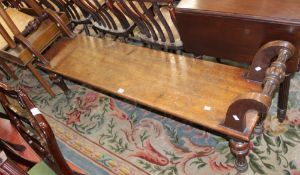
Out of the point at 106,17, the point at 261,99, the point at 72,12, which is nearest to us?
the point at 261,99

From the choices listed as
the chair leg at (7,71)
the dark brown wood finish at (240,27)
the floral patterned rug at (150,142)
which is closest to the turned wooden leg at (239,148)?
the floral patterned rug at (150,142)

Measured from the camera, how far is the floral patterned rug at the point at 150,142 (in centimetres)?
162

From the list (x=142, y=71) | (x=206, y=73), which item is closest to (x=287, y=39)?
(x=206, y=73)

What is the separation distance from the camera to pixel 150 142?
6.09 feet

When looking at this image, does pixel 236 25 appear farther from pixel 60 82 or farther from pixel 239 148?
pixel 60 82

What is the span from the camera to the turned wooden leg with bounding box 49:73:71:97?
2146 millimetres

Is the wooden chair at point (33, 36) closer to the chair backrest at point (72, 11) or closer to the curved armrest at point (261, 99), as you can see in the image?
the chair backrest at point (72, 11)

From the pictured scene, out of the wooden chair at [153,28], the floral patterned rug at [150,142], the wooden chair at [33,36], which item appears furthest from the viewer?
the wooden chair at [33,36]

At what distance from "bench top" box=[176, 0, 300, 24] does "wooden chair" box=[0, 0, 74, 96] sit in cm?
107

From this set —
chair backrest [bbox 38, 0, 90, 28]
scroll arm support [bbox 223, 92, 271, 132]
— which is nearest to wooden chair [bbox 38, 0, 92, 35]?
chair backrest [bbox 38, 0, 90, 28]

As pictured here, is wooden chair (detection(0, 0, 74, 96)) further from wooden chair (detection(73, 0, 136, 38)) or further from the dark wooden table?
the dark wooden table

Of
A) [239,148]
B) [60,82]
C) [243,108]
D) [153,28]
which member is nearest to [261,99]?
[243,108]

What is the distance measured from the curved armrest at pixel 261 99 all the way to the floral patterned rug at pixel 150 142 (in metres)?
0.44

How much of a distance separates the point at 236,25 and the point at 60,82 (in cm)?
138
